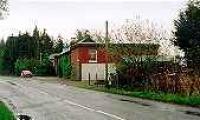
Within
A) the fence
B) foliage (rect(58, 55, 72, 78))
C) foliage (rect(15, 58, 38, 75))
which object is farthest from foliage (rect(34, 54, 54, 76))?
the fence

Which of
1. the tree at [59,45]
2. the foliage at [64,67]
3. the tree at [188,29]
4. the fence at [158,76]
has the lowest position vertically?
the fence at [158,76]

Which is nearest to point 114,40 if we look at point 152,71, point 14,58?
point 152,71

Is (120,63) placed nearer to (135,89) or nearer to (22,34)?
(135,89)

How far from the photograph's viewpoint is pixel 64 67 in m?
84.6

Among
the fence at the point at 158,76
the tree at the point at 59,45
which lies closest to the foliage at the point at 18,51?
the tree at the point at 59,45

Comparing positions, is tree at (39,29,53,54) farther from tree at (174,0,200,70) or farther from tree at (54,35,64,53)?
tree at (174,0,200,70)

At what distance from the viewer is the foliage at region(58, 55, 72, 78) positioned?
79.9 meters

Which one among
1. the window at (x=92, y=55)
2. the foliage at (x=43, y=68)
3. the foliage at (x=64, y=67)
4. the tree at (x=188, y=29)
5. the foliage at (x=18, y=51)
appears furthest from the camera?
the foliage at (x=18, y=51)

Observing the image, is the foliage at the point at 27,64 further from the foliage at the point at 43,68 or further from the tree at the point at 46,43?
the tree at the point at 46,43

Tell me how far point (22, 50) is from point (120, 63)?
75.1m

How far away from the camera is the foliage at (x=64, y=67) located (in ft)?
262

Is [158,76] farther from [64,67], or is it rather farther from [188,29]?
[64,67]

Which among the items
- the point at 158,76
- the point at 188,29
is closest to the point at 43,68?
the point at 188,29

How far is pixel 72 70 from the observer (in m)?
77.2
